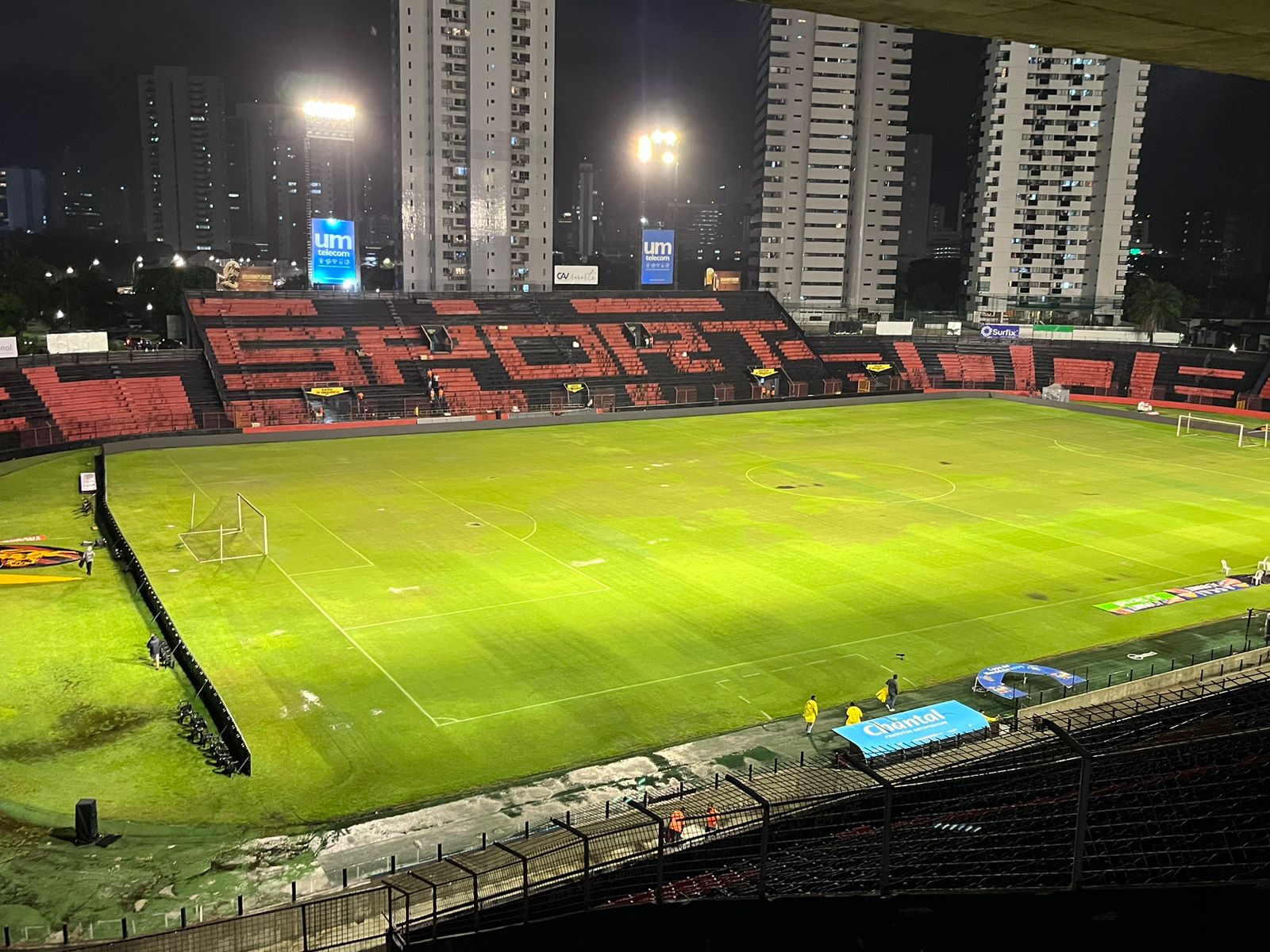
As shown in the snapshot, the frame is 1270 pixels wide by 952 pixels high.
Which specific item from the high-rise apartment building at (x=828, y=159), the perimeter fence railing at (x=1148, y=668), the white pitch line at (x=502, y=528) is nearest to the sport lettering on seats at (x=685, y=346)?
the white pitch line at (x=502, y=528)

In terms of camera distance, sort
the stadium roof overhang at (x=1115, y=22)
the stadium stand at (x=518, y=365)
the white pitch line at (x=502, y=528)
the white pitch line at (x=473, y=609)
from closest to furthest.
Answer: the stadium roof overhang at (x=1115, y=22) < the white pitch line at (x=473, y=609) < the white pitch line at (x=502, y=528) < the stadium stand at (x=518, y=365)

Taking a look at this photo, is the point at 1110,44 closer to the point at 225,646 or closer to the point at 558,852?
the point at 558,852

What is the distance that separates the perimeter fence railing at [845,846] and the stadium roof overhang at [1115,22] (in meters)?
6.12

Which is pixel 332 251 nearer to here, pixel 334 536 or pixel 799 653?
pixel 334 536

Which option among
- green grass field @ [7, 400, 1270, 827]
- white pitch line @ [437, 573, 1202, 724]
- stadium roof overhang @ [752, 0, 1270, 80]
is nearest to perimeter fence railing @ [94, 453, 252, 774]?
green grass field @ [7, 400, 1270, 827]

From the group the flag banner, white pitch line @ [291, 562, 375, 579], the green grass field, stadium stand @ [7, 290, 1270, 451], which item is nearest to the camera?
the green grass field

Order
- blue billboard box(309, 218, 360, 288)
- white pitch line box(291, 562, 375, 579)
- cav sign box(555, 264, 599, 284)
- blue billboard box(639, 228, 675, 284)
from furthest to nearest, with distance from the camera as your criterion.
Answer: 1. cav sign box(555, 264, 599, 284)
2. blue billboard box(639, 228, 675, 284)
3. blue billboard box(309, 218, 360, 288)
4. white pitch line box(291, 562, 375, 579)

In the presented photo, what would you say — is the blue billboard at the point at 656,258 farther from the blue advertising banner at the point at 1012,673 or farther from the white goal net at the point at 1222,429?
the blue advertising banner at the point at 1012,673

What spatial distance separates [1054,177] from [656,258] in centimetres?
7868

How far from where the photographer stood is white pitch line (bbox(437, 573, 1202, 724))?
21141mm

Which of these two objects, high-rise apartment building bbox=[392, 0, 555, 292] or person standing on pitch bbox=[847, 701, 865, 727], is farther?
high-rise apartment building bbox=[392, 0, 555, 292]

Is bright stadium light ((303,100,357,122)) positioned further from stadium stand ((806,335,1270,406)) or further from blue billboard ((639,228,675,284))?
stadium stand ((806,335,1270,406))

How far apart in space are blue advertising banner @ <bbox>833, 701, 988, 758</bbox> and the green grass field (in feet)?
7.95

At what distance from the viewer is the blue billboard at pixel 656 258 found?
252 ft
